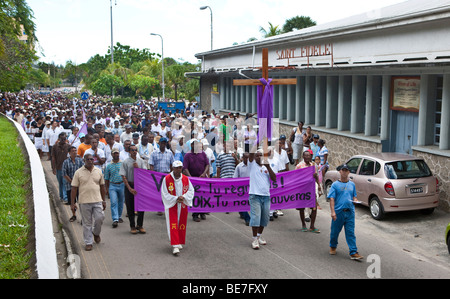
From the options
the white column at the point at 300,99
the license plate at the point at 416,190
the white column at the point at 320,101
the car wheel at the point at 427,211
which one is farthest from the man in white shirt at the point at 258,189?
the white column at the point at 300,99

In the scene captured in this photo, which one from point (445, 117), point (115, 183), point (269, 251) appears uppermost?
point (445, 117)

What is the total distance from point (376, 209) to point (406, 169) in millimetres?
1152

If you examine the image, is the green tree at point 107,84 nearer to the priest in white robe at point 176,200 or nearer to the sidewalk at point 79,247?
the sidewalk at point 79,247

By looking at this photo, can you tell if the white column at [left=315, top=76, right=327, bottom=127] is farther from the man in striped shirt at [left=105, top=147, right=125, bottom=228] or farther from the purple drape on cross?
the man in striped shirt at [left=105, top=147, right=125, bottom=228]

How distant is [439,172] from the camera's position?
525 inches

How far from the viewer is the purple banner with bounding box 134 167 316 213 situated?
11.0 meters

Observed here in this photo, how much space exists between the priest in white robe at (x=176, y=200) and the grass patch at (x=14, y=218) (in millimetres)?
2442

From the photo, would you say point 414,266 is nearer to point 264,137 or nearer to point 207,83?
point 264,137

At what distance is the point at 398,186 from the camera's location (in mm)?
11797

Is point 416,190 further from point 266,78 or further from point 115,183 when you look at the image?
point 115,183

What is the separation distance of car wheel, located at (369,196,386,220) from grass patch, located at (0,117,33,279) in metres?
7.58

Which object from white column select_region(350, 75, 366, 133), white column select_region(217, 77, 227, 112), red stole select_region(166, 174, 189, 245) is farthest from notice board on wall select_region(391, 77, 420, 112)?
white column select_region(217, 77, 227, 112)

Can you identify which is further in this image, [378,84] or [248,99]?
[248,99]

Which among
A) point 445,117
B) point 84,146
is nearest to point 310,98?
point 445,117
